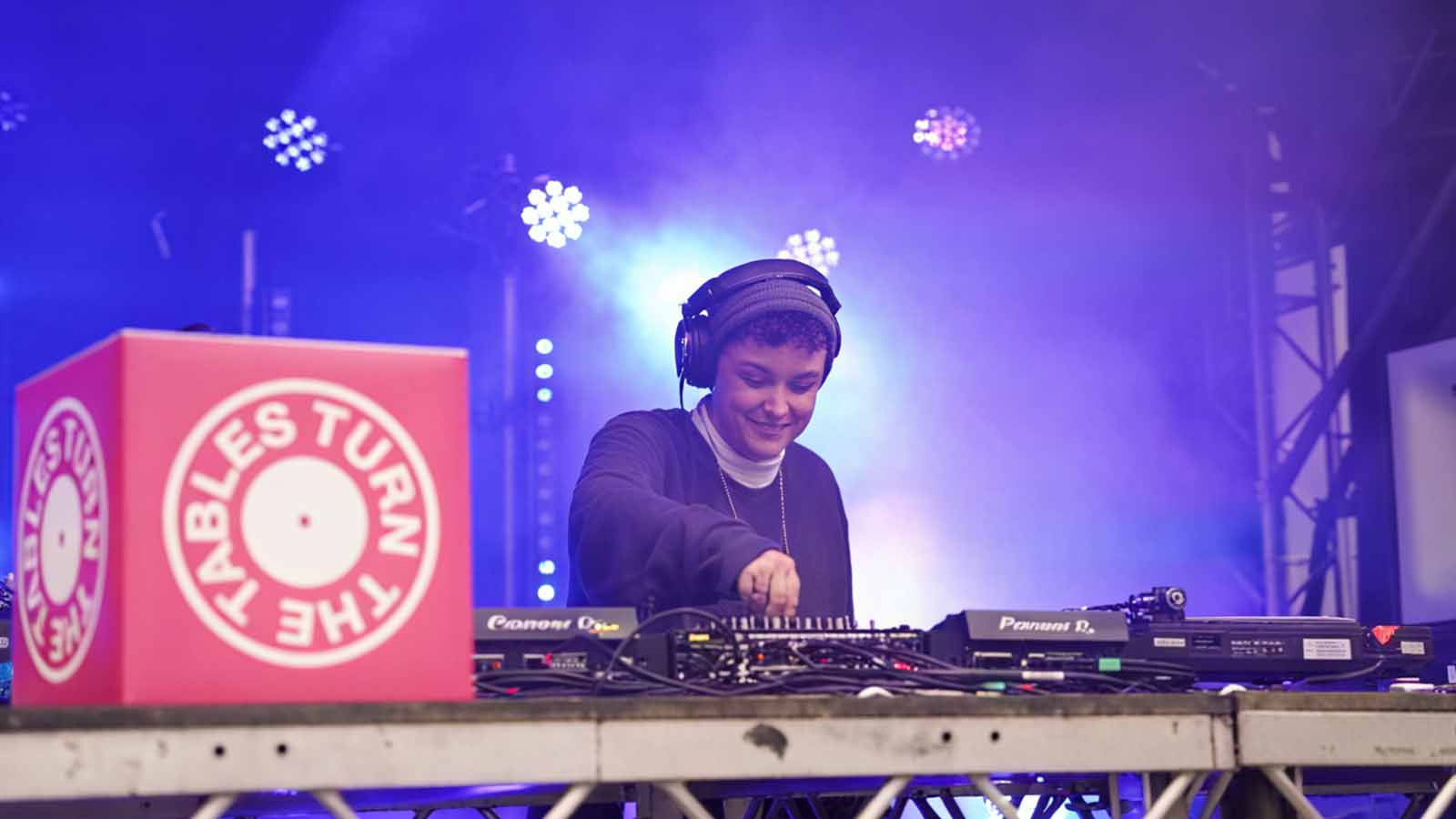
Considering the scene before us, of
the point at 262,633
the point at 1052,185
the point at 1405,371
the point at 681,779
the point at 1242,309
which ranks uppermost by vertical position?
the point at 1052,185

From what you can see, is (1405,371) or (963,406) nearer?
(1405,371)

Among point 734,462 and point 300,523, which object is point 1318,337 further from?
point 300,523

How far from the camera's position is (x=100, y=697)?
4.21 ft

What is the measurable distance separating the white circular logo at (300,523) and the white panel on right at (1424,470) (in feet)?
14.5

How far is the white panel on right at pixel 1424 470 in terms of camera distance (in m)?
5.20

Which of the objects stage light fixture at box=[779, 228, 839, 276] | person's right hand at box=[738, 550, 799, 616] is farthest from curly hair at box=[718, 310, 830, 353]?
stage light fixture at box=[779, 228, 839, 276]

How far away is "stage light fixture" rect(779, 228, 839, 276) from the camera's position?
6.59 m

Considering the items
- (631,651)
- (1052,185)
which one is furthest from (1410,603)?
(631,651)

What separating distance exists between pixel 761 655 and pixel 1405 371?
428 cm

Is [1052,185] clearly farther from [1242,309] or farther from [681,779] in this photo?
[681,779]

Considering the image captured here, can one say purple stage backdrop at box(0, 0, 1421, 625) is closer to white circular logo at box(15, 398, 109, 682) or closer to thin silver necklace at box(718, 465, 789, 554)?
thin silver necklace at box(718, 465, 789, 554)

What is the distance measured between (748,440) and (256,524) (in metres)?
2.31

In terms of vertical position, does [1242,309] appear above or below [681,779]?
above

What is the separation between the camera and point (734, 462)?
354 centimetres
